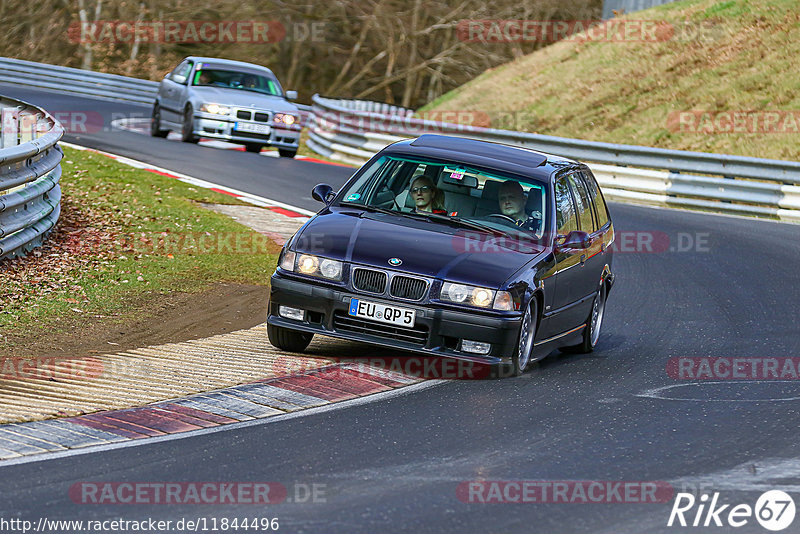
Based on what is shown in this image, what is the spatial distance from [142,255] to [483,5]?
39.9 m

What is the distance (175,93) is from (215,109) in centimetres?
138

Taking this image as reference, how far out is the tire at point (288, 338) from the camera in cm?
902

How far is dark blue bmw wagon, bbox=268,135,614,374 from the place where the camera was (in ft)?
27.9

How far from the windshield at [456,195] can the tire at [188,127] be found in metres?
15.0

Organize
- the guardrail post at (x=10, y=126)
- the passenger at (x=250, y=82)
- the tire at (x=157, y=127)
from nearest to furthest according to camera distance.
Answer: the guardrail post at (x=10, y=126) → the passenger at (x=250, y=82) → the tire at (x=157, y=127)

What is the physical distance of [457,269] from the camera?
8.55 meters

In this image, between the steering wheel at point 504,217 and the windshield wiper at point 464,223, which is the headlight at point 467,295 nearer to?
the windshield wiper at point 464,223

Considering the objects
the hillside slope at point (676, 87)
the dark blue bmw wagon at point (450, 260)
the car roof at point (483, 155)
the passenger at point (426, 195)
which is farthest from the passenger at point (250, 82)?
the passenger at point (426, 195)

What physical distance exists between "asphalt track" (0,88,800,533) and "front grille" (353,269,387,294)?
81 cm

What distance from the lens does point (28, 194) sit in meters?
11.9

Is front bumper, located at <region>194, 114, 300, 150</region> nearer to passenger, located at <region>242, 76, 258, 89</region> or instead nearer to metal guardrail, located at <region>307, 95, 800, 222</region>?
passenger, located at <region>242, 76, 258, 89</region>

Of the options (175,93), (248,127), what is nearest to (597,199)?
(248,127)

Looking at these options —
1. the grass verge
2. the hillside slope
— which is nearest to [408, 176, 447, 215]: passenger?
the grass verge

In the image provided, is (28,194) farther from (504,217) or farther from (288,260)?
(504,217)
